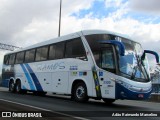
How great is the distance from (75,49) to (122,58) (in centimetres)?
328

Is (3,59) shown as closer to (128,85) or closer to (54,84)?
(54,84)

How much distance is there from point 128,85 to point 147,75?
1.57 meters

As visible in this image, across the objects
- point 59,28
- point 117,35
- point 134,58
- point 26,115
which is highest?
point 59,28

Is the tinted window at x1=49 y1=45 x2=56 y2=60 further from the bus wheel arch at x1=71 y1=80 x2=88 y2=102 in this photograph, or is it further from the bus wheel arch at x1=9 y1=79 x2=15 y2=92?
the bus wheel arch at x1=9 y1=79 x2=15 y2=92

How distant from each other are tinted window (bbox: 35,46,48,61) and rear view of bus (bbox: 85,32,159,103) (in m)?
5.19

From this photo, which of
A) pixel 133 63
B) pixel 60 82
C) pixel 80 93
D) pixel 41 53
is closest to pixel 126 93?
pixel 133 63

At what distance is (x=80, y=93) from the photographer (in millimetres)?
16328

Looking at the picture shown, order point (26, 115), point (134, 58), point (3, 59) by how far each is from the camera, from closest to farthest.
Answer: point (26, 115), point (134, 58), point (3, 59)

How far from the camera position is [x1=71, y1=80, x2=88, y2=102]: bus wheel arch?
1602 centimetres

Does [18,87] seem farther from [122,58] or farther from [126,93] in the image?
[126,93]

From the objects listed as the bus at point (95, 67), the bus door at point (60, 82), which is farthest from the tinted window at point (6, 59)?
the bus door at point (60, 82)

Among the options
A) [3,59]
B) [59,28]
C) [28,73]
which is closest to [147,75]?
[28,73]

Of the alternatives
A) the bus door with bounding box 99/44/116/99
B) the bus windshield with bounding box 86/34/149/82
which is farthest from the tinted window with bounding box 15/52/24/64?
the bus door with bounding box 99/44/116/99

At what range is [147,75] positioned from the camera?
49.4 feet
